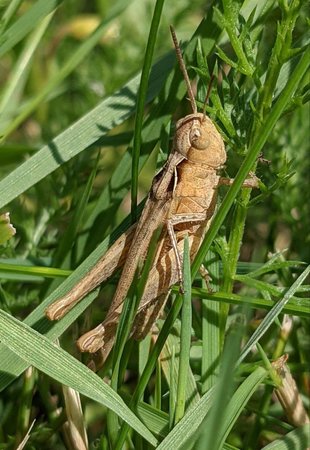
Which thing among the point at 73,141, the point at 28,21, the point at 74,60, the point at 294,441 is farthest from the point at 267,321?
the point at 74,60

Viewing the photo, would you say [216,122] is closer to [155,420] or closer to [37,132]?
[155,420]

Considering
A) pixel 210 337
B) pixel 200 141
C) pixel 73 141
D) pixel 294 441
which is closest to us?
pixel 294 441

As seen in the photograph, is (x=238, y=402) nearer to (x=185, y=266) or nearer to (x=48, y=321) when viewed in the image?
(x=185, y=266)

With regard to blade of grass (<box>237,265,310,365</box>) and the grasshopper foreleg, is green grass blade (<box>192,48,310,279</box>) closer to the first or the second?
blade of grass (<box>237,265,310,365</box>)

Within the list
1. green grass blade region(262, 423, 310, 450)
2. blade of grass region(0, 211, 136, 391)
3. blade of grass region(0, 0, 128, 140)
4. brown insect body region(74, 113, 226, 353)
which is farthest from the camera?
blade of grass region(0, 0, 128, 140)

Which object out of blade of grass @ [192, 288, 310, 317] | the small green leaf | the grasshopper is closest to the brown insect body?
the grasshopper

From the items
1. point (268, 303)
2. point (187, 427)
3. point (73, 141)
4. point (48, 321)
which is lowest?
point (187, 427)

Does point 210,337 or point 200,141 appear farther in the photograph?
point 200,141

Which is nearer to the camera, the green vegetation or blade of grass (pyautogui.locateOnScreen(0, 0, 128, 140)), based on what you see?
the green vegetation
